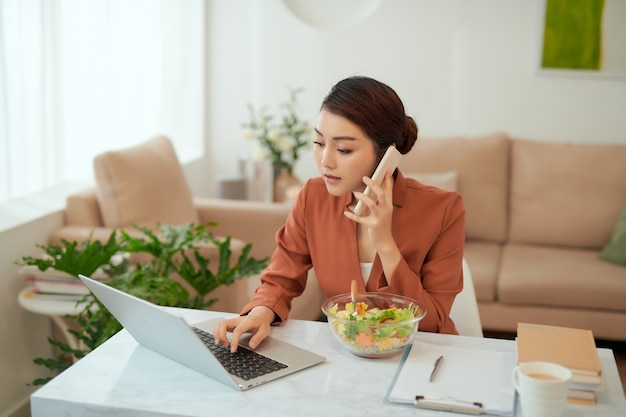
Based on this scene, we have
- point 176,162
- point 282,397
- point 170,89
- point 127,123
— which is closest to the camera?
point 282,397

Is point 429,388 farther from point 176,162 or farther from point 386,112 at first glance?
point 176,162

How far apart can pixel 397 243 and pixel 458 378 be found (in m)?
0.51

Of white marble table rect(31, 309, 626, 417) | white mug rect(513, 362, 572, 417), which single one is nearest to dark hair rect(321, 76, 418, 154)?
white marble table rect(31, 309, 626, 417)

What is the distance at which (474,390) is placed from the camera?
Result: 138 centimetres

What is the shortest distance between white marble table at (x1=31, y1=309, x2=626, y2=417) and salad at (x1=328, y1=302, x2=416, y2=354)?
0.03m

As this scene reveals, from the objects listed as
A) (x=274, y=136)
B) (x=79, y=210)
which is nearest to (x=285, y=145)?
(x=274, y=136)

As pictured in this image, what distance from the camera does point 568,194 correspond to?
155 inches

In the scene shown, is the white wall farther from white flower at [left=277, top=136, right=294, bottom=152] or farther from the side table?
the side table

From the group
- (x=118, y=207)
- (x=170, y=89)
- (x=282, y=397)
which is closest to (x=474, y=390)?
(x=282, y=397)

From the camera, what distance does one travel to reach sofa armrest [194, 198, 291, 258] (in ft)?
12.3

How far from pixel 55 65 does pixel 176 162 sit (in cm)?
68

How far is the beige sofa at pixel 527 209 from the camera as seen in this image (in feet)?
11.7

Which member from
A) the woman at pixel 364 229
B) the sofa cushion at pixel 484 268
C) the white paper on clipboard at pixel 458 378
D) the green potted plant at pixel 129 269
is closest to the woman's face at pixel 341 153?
the woman at pixel 364 229

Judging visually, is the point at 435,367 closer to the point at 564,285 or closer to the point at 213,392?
the point at 213,392
